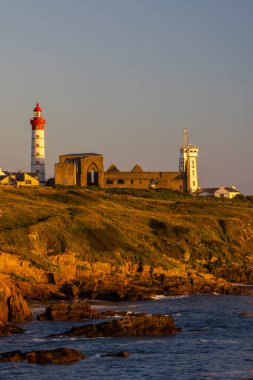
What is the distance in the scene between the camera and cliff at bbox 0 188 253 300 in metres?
76.4

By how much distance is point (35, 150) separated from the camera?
162 meters

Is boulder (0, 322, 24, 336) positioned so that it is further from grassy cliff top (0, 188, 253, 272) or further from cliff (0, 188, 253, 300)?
grassy cliff top (0, 188, 253, 272)

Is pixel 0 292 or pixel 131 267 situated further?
pixel 131 267

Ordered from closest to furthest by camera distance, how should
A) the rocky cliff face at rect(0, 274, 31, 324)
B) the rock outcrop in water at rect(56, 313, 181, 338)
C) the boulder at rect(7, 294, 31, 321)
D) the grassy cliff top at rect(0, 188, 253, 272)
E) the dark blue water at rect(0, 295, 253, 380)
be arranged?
the dark blue water at rect(0, 295, 253, 380) → the rock outcrop in water at rect(56, 313, 181, 338) → the rocky cliff face at rect(0, 274, 31, 324) → the boulder at rect(7, 294, 31, 321) → the grassy cliff top at rect(0, 188, 253, 272)

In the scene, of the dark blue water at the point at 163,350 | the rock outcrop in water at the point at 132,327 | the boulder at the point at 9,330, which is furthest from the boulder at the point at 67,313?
the rock outcrop in water at the point at 132,327

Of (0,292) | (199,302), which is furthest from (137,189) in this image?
(0,292)

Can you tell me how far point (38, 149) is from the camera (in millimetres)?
161625

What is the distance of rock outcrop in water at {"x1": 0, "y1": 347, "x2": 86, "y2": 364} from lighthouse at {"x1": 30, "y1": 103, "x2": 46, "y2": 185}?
11264 centimetres

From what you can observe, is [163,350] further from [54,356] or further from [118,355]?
[54,356]

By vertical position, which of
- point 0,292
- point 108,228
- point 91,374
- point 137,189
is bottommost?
point 91,374

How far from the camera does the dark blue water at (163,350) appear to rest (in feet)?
154

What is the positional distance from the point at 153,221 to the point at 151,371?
185 feet

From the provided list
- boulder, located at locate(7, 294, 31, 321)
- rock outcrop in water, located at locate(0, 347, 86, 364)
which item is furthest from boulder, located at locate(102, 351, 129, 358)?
boulder, located at locate(7, 294, 31, 321)

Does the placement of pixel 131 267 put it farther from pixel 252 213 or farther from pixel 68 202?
pixel 252 213
